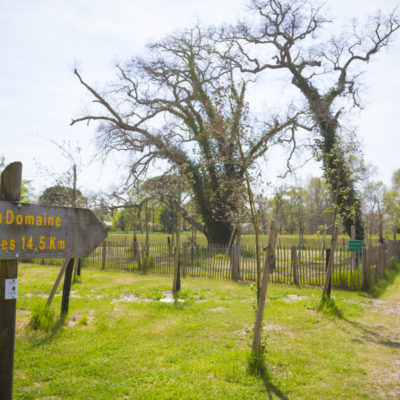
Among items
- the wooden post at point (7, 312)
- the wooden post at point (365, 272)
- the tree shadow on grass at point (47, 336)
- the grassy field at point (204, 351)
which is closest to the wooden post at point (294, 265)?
the wooden post at point (365, 272)

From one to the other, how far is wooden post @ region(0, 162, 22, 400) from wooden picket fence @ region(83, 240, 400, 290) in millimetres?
10436

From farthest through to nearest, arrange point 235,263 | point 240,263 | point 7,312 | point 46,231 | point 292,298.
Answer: point 240,263
point 235,263
point 292,298
point 46,231
point 7,312

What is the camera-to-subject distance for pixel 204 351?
5582mm

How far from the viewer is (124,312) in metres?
7.97

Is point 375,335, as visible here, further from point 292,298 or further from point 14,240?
point 14,240

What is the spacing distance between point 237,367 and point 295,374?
2.54 feet

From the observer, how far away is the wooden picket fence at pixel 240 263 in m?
11.7

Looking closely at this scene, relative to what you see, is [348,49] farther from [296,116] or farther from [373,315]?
[373,315]

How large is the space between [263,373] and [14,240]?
11.8 ft

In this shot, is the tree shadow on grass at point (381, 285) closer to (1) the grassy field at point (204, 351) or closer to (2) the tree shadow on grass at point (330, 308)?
(1) the grassy field at point (204, 351)

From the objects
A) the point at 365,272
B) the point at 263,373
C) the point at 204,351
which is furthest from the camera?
the point at 365,272

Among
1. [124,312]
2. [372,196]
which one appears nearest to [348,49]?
[124,312]


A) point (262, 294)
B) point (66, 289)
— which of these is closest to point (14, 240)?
point (262, 294)

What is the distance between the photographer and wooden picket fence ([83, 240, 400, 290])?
38.5ft
